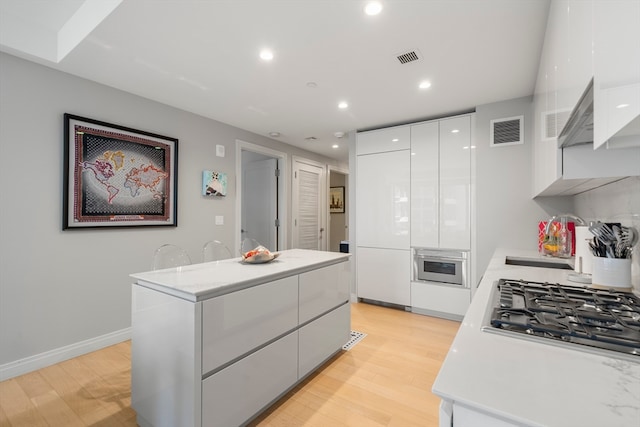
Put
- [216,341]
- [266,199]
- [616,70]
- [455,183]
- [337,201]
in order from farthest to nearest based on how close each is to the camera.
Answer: [337,201]
[266,199]
[455,183]
[216,341]
[616,70]

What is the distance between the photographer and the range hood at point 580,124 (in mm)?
898

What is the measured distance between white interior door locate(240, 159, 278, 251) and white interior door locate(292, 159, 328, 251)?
358mm

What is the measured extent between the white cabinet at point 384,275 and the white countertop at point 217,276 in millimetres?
1683

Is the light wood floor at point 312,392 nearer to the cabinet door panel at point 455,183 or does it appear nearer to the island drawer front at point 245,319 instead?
the island drawer front at point 245,319

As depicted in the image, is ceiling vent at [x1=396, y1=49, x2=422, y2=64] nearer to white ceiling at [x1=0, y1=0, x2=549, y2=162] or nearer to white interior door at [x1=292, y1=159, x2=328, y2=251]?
white ceiling at [x1=0, y1=0, x2=549, y2=162]

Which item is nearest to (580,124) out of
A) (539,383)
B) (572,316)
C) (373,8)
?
(572,316)

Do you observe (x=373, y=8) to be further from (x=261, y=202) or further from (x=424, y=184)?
(x=261, y=202)

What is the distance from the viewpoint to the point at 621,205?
57.7 inches

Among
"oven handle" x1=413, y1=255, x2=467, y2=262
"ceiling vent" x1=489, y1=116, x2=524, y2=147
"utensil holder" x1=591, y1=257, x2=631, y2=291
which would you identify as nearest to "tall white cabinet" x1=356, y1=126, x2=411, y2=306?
"oven handle" x1=413, y1=255, x2=467, y2=262

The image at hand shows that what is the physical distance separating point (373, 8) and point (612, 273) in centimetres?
181

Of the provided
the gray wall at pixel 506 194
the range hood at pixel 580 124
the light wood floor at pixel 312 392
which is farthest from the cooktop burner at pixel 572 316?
the gray wall at pixel 506 194

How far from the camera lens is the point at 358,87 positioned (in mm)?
2705

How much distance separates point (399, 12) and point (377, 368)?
8.28ft

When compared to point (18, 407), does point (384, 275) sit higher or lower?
higher
